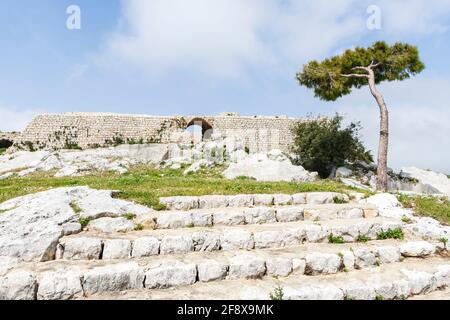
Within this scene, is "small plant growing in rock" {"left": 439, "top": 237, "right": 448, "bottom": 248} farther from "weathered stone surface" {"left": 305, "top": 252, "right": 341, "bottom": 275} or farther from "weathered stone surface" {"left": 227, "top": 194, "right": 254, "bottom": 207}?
"weathered stone surface" {"left": 227, "top": 194, "right": 254, "bottom": 207}

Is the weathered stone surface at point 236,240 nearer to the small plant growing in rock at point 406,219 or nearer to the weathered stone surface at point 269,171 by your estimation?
the small plant growing in rock at point 406,219

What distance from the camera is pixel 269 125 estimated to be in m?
35.4

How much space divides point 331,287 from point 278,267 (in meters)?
1.00

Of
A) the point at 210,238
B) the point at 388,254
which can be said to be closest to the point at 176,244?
the point at 210,238

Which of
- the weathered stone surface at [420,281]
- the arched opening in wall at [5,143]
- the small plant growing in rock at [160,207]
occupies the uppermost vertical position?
the arched opening in wall at [5,143]

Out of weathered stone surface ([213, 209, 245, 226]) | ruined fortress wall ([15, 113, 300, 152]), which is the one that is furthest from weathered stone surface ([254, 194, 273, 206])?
ruined fortress wall ([15, 113, 300, 152])

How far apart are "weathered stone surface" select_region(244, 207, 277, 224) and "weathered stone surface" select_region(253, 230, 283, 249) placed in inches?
47.8

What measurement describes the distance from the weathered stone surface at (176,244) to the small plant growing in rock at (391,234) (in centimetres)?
479

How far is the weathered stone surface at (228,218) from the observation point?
809cm

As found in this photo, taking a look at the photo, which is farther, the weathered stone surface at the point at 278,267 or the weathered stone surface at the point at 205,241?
the weathered stone surface at the point at 205,241

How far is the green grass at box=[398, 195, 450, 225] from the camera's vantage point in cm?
967

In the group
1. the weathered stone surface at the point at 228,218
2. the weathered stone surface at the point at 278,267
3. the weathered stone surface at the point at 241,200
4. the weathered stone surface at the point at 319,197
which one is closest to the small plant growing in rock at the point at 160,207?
the weathered stone surface at the point at 228,218
